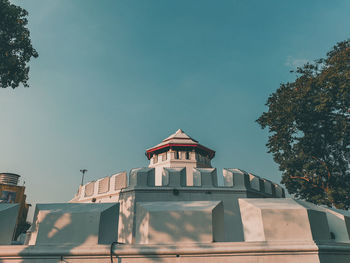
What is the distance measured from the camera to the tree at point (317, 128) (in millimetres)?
18281

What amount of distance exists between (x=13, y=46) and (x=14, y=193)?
46.4 m

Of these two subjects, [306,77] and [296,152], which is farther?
[296,152]

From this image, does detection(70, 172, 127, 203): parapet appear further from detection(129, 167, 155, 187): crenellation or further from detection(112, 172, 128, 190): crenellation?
detection(129, 167, 155, 187): crenellation

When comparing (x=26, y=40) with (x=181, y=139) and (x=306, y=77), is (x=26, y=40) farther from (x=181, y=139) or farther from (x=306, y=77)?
(x=306, y=77)

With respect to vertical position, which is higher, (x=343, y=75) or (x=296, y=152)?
(x=343, y=75)

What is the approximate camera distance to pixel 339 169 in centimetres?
2245

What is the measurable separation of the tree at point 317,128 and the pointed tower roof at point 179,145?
6515 millimetres

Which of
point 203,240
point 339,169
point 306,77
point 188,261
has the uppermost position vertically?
point 306,77

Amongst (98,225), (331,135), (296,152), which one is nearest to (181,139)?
(296,152)

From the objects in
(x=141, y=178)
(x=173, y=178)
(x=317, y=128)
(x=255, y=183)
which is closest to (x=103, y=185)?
(x=141, y=178)

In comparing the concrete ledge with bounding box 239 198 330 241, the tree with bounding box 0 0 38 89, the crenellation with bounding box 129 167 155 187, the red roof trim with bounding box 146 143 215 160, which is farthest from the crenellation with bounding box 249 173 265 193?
the tree with bounding box 0 0 38 89

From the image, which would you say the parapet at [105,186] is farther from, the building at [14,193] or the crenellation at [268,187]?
the building at [14,193]

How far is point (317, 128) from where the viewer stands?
70.4ft

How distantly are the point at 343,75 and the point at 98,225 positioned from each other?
19.7m
